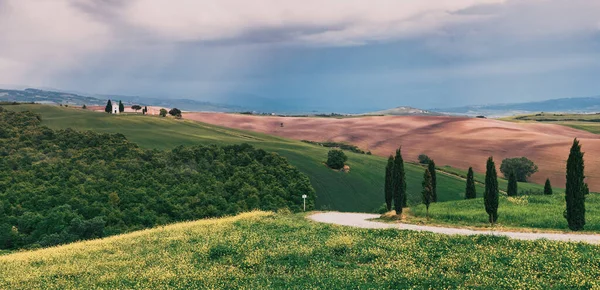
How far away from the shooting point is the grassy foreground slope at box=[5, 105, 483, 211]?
66.8 metres

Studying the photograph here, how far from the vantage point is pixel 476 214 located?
42.1m

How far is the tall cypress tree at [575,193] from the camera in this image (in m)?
34.4

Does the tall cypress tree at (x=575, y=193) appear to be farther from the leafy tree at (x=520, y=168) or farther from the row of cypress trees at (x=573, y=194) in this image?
the leafy tree at (x=520, y=168)

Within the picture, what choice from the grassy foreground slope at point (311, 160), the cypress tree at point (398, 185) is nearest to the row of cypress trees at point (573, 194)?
the cypress tree at point (398, 185)

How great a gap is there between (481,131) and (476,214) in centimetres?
8974

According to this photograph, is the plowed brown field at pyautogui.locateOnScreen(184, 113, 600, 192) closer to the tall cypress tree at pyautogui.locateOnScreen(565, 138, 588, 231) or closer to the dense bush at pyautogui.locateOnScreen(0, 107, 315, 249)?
the dense bush at pyautogui.locateOnScreen(0, 107, 315, 249)

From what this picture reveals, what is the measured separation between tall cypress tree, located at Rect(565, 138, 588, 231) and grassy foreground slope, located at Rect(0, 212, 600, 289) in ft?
46.3

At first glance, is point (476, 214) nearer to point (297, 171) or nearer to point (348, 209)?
point (348, 209)

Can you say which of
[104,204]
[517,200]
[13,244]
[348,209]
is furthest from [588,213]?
[13,244]

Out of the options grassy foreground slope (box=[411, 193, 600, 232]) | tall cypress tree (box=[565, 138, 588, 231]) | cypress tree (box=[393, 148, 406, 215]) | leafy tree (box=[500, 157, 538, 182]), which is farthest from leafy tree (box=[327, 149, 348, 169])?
tall cypress tree (box=[565, 138, 588, 231])

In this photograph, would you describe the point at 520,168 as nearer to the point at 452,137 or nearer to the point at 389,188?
the point at 452,137

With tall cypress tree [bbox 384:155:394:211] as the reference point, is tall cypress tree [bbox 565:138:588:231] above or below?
above

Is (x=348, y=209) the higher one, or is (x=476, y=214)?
(x=476, y=214)

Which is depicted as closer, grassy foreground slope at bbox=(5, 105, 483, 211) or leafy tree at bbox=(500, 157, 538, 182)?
grassy foreground slope at bbox=(5, 105, 483, 211)
